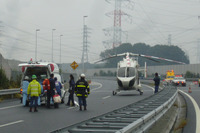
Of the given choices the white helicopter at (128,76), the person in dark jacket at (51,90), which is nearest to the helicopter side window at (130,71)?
the white helicopter at (128,76)

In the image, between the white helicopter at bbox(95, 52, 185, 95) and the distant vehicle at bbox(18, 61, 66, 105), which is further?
the white helicopter at bbox(95, 52, 185, 95)

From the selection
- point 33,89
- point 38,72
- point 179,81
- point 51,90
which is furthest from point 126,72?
point 179,81

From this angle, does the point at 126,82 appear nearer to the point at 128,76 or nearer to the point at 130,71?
the point at 128,76

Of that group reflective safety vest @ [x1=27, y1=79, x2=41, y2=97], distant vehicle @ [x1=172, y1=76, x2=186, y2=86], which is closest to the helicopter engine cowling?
reflective safety vest @ [x1=27, y1=79, x2=41, y2=97]

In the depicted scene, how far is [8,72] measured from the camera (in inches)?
1345

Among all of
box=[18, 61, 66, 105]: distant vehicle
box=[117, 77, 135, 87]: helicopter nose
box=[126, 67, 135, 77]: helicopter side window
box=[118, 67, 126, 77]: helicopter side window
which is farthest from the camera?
box=[118, 67, 126, 77]: helicopter side window

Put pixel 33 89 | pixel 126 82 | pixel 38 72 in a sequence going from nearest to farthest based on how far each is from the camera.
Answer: pixel 33 89
pixel 38 72
pixel 126 82

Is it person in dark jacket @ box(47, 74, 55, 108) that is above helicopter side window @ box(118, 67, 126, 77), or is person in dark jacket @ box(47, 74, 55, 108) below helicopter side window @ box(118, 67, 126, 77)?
below

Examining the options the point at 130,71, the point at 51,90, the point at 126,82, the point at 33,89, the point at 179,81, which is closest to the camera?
the point at 33,89

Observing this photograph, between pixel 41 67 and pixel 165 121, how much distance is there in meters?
11.1

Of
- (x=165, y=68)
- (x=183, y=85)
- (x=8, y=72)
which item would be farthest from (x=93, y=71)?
(x=8, y=72)

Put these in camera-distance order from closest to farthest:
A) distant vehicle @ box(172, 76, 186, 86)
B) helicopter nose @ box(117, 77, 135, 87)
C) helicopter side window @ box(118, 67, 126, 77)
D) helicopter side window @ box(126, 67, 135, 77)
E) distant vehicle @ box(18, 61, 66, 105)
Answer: distant vehicle @ box(18, 61, 66, 105)
helicopter nose @ box(117, 77, 135, 87)
helicopter side window @ box(126, 67, 135, 77)
helicopter side window @ box(118, 67, 126, 77)
distant vehicle @ box(172, 76, 186, 86)

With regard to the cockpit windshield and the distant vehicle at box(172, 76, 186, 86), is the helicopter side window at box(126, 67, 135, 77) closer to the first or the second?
the cockpit windshield

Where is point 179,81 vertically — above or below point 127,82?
below
